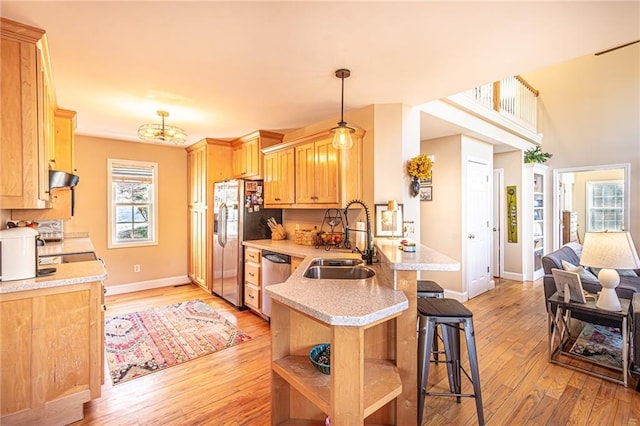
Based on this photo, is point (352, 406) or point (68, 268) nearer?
point (352, 406)

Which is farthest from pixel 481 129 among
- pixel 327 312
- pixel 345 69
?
pixel 327 312

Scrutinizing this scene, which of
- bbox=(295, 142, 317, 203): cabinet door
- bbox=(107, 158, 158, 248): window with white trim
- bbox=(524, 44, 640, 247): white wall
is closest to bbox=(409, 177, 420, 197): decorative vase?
bbox=(295, 142, 317, 203): cabinet door

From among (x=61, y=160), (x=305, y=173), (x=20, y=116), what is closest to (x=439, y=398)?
(x=305, y=173)

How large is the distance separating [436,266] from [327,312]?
0.68 meters

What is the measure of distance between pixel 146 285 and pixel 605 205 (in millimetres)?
10616

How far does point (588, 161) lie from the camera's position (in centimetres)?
579

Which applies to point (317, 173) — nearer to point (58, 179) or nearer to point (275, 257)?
point (275, 257)

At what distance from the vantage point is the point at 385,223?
3041 mm

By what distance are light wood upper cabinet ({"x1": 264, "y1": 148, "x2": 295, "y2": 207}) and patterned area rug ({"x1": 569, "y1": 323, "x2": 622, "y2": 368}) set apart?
3434mm

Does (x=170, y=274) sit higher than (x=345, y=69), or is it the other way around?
(x=345, y=69)

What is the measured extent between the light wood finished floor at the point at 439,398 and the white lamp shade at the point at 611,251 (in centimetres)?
96

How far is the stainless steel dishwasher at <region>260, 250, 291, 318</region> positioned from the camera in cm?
331

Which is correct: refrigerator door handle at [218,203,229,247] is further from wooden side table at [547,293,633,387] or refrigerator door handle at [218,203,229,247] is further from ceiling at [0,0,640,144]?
wooden side table at [547,293,633,387]

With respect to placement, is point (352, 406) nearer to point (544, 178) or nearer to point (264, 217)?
point (264, 217)
